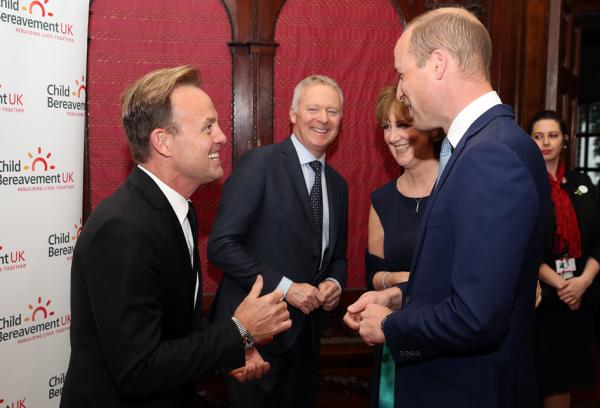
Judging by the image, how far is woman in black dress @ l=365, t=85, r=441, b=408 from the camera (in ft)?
8.23

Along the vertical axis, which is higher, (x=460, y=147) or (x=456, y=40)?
(x=456, y=40)

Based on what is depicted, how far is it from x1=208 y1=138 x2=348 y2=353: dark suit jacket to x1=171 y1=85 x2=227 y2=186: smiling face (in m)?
0.69

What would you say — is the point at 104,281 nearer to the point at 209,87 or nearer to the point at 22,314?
the point at 22,314

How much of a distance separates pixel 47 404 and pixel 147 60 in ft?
6.64

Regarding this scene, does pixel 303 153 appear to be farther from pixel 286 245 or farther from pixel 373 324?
pixel 373 324

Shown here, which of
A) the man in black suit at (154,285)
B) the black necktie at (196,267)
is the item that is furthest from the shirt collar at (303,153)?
the black necktie at (196,267)

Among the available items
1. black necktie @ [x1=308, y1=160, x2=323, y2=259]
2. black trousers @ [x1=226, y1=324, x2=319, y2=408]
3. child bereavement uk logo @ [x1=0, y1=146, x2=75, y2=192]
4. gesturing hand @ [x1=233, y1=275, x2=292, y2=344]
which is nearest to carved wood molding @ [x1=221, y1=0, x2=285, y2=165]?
black necktie @ [x1=308, y1=160, x2=323, y2=259]

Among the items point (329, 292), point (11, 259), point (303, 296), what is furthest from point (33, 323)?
point (329, 292)

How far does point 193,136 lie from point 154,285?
0.55m

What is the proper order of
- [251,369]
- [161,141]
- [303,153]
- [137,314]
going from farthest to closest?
[303,153]
[251,369]
[161,141]
[137,314]

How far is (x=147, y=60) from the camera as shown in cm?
340

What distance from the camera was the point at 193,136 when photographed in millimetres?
1760

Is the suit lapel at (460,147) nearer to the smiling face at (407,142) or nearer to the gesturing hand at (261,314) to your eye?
the gesturing hand at (261,314)

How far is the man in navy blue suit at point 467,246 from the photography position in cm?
125
